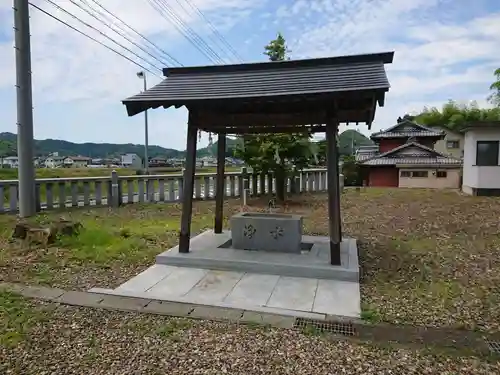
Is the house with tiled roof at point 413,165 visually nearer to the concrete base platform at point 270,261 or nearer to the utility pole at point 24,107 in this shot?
the concrete base platform at point 270,261

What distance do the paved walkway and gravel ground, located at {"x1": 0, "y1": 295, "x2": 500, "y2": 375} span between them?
0.45m

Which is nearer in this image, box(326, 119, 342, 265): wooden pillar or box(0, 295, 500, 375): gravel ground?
box(0, 295, 500, 375): gravel ground

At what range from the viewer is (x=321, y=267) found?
3850mm

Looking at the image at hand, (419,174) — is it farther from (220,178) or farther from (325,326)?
(325,326)

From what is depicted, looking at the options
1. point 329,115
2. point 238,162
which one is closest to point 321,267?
point 329,115

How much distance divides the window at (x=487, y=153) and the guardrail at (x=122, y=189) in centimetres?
602

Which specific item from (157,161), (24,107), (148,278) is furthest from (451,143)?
(148,278)

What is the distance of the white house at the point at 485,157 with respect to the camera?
11.9 m

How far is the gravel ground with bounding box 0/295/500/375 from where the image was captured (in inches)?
83.8

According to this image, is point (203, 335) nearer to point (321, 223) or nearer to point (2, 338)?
point (2, 338)

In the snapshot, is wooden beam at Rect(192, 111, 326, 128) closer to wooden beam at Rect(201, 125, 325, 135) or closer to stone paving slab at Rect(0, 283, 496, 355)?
wooden beam at Rect(201, 125, 325, 135)

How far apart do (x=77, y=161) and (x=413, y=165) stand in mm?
19384

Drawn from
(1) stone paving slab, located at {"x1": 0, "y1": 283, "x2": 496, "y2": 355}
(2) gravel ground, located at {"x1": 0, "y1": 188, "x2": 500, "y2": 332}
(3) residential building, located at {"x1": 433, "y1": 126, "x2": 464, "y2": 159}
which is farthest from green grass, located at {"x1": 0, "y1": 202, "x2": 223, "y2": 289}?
(3) residential building, located at {"x1": 433, "y1": 126, "x2": 464, "y2": 159}

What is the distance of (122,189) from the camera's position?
890 cm
